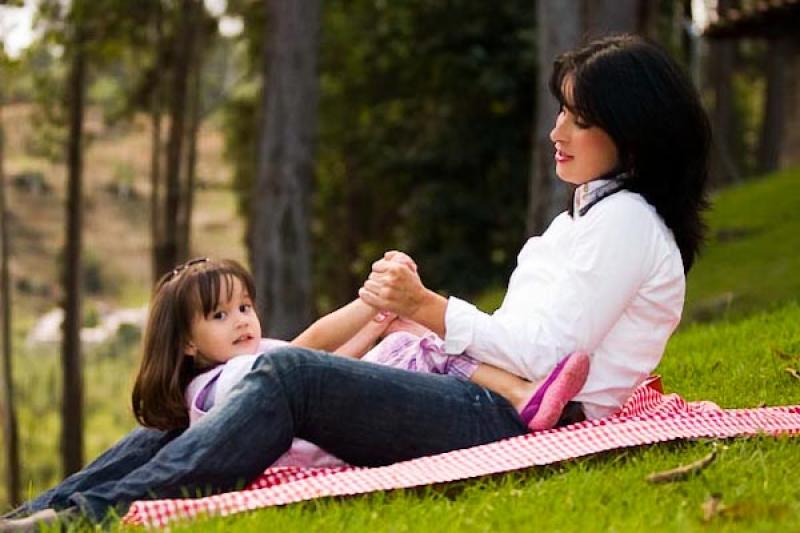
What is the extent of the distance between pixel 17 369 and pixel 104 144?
23.2 meters

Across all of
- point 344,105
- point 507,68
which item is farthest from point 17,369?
point 507,68

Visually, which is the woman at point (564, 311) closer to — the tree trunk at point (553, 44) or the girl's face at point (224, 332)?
the girl's face at point (224, 332)

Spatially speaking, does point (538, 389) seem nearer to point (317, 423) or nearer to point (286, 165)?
point (317, 423)

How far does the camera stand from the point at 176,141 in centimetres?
2306

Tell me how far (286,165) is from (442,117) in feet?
27.4

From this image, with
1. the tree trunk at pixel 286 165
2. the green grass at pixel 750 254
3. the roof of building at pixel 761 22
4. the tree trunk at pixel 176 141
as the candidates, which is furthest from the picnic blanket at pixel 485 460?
the tree trunk at pixel 176 141

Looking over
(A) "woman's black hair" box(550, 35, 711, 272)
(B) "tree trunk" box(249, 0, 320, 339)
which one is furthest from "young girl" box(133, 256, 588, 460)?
(B) "tree trunk" box(249, 0, 320, 339)

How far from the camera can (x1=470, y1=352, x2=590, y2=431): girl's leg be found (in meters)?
4.63

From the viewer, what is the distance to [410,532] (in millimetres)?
3947

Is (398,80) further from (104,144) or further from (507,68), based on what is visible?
(104,144)

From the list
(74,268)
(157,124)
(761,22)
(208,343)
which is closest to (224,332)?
(208,343)

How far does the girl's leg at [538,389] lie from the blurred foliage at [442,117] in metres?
16.2

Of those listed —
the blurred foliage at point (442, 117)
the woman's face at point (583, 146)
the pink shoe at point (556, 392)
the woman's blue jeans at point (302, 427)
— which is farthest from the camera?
the blurred foliage at point (442, 117)

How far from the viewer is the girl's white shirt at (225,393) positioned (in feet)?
15.5
